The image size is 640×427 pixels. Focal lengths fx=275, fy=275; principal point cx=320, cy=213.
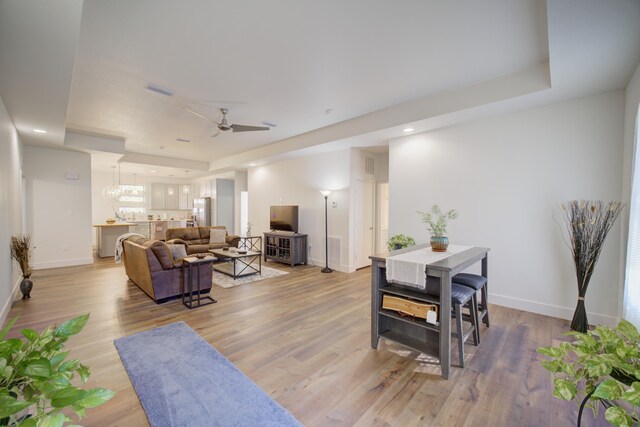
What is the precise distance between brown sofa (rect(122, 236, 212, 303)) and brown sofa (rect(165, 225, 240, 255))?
7.99 feet

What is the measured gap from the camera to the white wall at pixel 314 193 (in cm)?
609

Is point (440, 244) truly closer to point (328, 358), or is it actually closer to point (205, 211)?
point (328, 358)

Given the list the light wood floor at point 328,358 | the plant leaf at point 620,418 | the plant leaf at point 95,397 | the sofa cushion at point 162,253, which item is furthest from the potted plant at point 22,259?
the plant leaf at point 620,418

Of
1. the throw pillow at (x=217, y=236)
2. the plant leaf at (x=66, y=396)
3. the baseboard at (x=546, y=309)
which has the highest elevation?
the plant leaf at (x=66, y=396)

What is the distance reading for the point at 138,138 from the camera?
630 centimetres

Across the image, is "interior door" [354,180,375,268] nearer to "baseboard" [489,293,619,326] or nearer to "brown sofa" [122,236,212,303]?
"baseboard" [489,293,619,326]

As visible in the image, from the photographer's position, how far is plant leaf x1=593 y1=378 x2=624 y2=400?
80 centimetres

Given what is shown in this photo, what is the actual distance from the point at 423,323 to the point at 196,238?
667cm

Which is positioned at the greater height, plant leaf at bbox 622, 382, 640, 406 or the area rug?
plant leaf at bbox 622, 382, 640, 406

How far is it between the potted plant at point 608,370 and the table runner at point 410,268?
1.36 meters

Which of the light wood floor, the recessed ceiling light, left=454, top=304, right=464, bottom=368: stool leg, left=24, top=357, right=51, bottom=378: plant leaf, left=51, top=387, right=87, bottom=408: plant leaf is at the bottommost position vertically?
the light wood floor

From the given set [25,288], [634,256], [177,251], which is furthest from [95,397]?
[25,288]

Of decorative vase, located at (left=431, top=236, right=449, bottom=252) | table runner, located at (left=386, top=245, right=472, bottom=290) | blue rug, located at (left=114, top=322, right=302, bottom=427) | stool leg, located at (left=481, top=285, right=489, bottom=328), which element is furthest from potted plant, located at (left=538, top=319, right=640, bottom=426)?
stool leg, located at (left=481, top=285, right=489, bottom=328)

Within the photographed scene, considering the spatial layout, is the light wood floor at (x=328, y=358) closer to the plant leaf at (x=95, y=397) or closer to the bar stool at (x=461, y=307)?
the bar stool at (x=461, y=307)
